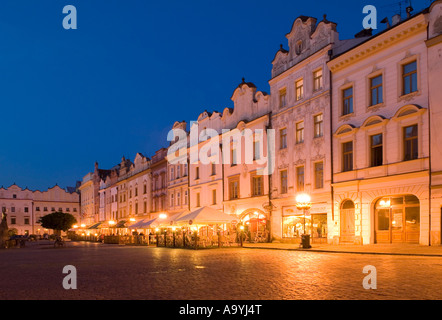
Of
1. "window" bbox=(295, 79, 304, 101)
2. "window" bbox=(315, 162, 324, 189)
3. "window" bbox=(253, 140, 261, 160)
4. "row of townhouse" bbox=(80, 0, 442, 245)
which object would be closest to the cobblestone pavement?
"row of townhouse" bbox=(80, 0, 442, 245)

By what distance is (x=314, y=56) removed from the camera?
103 feet

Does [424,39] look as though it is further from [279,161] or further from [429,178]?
[279,161]

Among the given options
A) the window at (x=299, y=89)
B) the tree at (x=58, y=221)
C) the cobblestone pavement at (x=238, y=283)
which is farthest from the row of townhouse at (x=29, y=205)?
the cobblestone pavement at (x=238, y=283)

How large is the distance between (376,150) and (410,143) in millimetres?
2484

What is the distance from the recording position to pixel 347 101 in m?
29.1

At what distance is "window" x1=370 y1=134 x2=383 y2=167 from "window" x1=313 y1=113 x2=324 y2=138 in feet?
14.9

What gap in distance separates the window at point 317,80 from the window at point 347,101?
2253 mm

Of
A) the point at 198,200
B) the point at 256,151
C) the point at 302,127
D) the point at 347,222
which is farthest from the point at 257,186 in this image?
the point at 198,200

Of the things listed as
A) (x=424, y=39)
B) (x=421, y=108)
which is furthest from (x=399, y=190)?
(x=424, y=39)

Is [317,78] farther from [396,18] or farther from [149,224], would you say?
[149,224]

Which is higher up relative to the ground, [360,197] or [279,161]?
[279,161]
